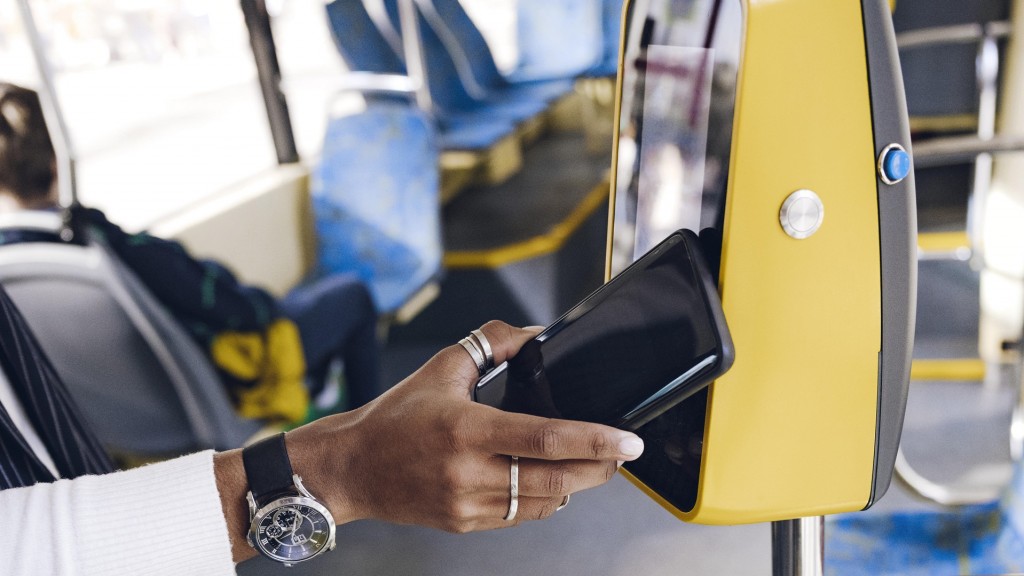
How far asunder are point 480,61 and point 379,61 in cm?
142

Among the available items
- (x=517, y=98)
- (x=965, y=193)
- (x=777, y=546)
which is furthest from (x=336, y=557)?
(x=517, y=98)

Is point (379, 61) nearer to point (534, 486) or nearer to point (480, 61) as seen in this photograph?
point (480, 61)

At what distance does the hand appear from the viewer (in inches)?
15.2

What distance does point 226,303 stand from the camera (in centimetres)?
144

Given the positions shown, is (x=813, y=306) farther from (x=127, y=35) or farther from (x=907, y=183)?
(x=127, y=35)

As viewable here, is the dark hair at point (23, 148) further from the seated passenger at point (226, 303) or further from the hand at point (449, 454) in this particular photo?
the hand at point (449, 454)

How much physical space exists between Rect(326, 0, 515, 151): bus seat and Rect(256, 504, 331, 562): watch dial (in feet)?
8.89

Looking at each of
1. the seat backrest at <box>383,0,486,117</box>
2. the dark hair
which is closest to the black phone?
the dark hair

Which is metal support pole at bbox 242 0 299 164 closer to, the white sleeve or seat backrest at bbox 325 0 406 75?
seat backrest at bbox 325 0 406 75

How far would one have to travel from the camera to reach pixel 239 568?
622 millimetres

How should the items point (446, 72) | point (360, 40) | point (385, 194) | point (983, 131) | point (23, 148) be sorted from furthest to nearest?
point (446, 72) → point (360, 40) → point (385, 194) → point (983, 131) → point (23, 148)

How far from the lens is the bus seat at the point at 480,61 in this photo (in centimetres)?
413

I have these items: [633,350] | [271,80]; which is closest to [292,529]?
[633,350]

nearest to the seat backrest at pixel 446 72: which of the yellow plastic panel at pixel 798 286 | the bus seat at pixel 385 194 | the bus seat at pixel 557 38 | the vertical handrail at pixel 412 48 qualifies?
the vertical handrail at pixel 412 48
